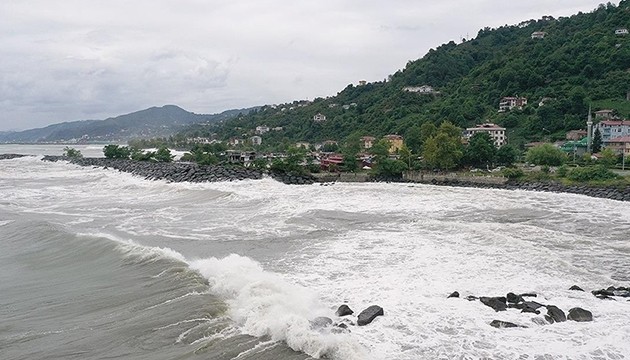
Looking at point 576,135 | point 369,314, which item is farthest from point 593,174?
point 369,314

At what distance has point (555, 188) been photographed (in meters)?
32.3

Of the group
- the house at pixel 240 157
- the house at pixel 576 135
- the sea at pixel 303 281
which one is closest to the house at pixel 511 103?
the house at pixel 576 135

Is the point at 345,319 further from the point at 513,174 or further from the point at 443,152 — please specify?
the point at 443,152

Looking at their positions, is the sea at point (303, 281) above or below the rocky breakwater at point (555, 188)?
above

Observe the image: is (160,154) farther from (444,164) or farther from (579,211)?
(579,211)

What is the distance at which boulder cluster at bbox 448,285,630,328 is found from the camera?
8164 millimetres

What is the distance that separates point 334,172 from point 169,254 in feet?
113

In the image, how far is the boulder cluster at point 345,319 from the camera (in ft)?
26.0

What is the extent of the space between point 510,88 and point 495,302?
76.0m

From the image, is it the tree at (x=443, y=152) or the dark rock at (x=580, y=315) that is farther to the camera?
the tree at (x=443, y=152)

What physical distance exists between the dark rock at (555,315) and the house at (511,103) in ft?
224

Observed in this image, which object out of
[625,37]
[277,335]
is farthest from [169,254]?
[625,37]

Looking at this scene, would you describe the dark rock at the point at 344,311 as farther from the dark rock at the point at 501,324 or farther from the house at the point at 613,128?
the house at the point at 613,128

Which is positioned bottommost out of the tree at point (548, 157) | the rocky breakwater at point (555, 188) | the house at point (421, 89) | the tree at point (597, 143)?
the rocky breakwater at point (555, 188)
